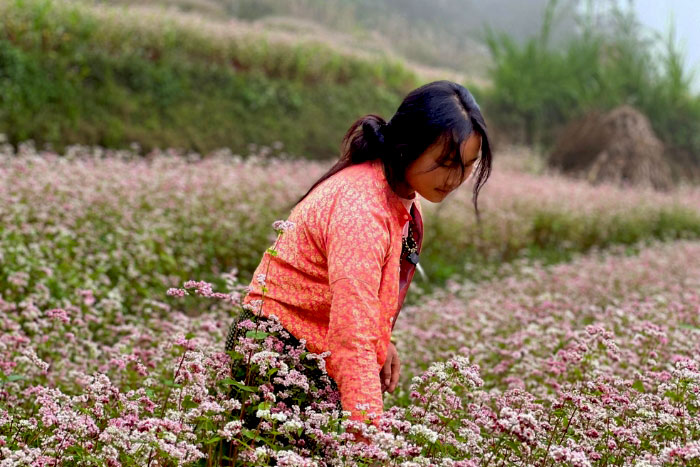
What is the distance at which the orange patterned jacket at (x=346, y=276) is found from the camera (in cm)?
250

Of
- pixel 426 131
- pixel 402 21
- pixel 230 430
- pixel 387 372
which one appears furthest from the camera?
pixel 402 21

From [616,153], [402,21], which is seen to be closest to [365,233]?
[616,153]

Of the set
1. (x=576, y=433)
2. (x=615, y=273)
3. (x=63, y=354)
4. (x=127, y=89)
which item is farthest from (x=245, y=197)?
(x=576, y=433)

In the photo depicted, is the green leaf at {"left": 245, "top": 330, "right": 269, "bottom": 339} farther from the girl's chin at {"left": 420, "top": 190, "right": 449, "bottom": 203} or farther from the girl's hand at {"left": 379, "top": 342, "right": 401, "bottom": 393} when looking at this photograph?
the girl's chin at {"left": 420, "top": 190, "right": 449, "bottom": 203}

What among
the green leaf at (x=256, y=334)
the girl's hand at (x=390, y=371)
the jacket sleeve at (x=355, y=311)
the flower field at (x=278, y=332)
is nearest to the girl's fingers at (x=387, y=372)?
the girl's hand at (x=390, y=371)

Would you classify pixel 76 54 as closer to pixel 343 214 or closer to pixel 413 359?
pixel 413 359

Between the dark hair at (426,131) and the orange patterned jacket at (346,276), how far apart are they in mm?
61

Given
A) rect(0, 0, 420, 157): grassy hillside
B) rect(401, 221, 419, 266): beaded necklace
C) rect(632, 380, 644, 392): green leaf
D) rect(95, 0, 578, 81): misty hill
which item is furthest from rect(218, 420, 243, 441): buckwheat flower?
rect(95, 0, 578, 81): misty hill

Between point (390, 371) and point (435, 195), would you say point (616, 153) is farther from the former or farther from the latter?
point (435, 195)

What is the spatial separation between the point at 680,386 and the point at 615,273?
18.2 feet

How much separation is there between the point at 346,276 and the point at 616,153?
50.4ft

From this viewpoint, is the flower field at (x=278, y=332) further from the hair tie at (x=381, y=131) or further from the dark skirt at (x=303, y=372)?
the hair tie at (x=381, y=131)

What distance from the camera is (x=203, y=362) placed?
262cm

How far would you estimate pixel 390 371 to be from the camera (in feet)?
10.0
